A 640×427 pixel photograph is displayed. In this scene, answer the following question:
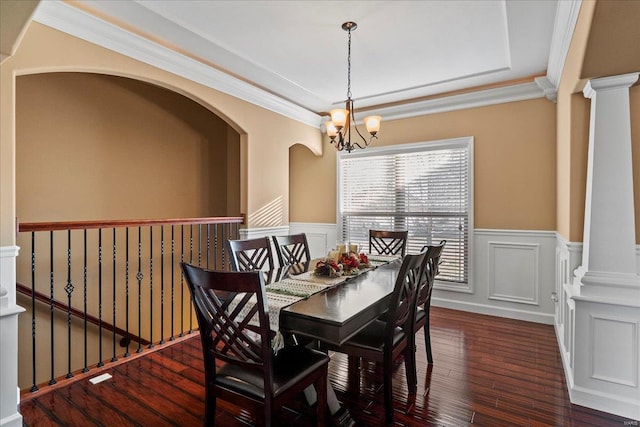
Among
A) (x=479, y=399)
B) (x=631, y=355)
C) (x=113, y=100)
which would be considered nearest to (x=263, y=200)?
(x=113, y=100)

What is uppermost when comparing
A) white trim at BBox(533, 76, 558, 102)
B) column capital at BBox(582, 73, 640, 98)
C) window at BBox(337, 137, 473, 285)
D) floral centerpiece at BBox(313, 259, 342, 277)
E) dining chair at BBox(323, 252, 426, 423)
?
white trim at BBox(533, 76, 558, 102)

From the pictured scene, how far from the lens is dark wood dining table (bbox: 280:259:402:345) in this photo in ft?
5.26

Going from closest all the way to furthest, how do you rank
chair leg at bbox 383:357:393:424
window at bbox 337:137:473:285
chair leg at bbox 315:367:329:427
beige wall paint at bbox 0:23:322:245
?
chair leg at bbox 315:367:329:427
chair leg at bbox 383:357:393:424
beige wall paint at bbox 0:23:322:245
window at bbox 337:137:473:285

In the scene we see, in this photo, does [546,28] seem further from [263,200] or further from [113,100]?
[113,100]

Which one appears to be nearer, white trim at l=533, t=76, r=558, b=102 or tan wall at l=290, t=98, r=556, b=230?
white trim at l=533, t=76, r=558, b=102

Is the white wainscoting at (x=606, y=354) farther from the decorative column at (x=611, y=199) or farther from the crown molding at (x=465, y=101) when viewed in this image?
the crown molding at (x=465, y=101)

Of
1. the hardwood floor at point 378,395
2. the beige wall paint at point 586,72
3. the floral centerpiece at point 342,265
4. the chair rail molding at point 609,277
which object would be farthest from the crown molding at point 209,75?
the hardwood floor at point 378,395

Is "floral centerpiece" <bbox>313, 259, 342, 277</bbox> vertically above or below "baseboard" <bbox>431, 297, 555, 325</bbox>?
above

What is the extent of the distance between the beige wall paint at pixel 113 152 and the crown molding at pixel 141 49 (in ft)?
4.39

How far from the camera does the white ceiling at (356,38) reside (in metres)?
2.53

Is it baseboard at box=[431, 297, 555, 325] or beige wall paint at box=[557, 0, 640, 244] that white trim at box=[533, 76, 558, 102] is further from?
baseboard at box=[431, 297, 555, 325]

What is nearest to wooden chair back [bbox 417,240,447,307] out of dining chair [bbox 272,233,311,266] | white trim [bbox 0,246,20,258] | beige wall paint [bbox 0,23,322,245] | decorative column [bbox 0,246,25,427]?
dining chair [bbox 272,233,311,266]

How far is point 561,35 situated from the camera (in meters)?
2.73

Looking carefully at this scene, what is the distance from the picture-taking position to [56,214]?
3.71 metres
